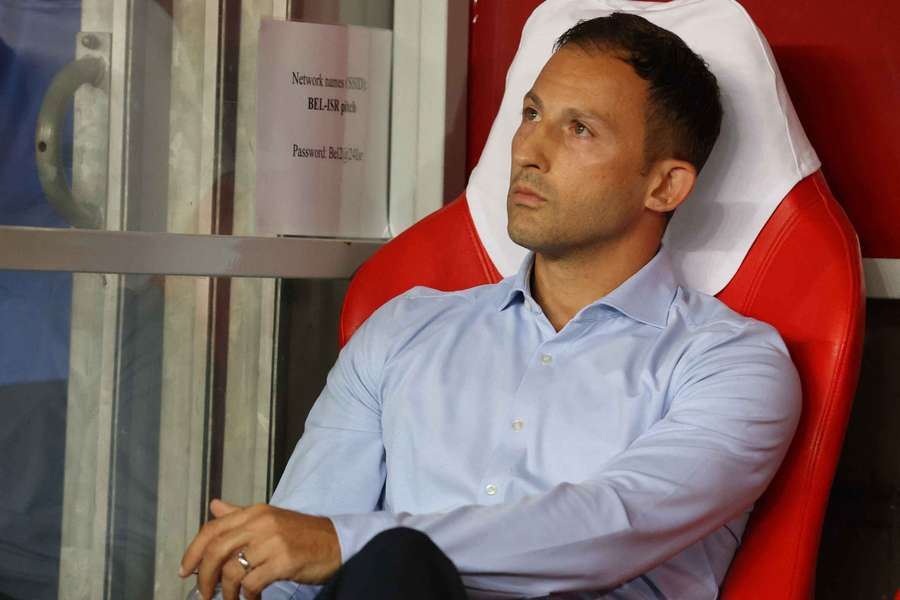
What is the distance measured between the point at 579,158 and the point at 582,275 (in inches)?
6.4

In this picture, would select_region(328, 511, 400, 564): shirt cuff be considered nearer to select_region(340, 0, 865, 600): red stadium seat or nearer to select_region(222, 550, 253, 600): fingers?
select_region(222, 550, 253, 600): fingers

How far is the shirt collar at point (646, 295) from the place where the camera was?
1.41 metres

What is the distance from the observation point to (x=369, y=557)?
93 cm

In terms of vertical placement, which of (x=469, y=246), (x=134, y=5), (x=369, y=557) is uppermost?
(x=134, y=5)

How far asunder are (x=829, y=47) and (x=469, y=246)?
63 cm

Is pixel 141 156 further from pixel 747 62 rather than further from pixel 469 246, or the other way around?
pixel 747 62

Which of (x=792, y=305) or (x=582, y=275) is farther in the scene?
(x=582, y=275)

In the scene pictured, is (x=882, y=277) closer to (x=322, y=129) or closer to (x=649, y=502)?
(x=649, y=502)

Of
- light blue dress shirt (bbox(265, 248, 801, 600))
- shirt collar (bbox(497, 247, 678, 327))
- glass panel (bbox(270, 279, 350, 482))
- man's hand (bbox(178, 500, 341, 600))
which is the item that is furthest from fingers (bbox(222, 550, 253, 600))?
glass panel (bbox(270, 279, 350, 482))

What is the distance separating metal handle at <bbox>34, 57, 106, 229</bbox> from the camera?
1.58 m

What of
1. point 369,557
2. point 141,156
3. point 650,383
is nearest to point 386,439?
point 650,383

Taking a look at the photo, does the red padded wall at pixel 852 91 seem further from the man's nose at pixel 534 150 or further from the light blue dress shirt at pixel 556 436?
the man's nose at pixel 534 150

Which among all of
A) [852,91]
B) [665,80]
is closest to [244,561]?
[665,80]

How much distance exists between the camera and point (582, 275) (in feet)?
4.92
